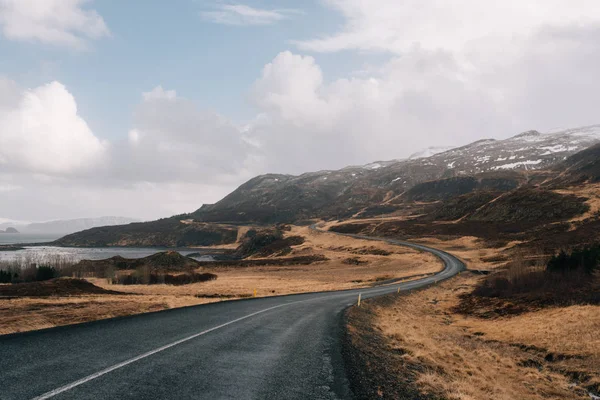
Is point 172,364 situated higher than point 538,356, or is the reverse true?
point 172,364

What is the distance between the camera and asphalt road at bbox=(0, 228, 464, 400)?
278 inches

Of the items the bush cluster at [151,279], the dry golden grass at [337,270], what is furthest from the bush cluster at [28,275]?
the bush cluster at [151,279]

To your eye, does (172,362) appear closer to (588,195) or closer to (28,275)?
(28,275)

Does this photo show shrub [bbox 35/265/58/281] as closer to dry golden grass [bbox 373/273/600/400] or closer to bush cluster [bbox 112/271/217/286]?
bush cluster [bbox 112/271/217/286]

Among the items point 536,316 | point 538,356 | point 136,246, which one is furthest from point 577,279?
point 136,246

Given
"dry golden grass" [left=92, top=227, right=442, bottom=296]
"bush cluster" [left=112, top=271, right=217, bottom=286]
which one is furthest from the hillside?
"bush cluster" [left=112, top=271, right=217, bottom=286]

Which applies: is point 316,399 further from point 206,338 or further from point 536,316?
point 536,316

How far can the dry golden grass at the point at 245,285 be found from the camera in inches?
656

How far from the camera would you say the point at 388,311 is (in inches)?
1022

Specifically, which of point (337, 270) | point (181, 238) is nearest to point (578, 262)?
point (337, 270)

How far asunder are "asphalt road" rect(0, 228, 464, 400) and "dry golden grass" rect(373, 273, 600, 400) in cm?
338

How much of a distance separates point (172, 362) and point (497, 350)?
50.7 ft

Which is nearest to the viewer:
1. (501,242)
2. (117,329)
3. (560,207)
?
(117,329)

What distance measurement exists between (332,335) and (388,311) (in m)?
13.2
